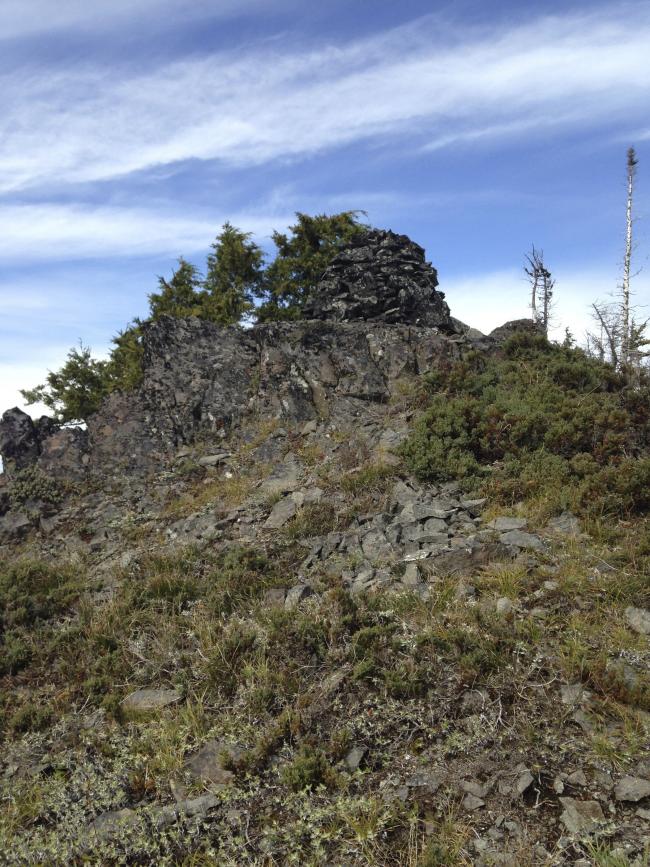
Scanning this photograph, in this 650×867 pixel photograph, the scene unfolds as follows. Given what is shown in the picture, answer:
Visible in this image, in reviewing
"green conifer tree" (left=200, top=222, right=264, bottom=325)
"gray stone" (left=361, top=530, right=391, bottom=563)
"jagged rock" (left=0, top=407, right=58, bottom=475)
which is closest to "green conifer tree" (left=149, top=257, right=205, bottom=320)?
"green conifer tree" (left=200, top=222, right=264, bottom=325)

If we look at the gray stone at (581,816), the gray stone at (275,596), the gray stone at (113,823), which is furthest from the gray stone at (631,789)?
the gray stone at (275,596)

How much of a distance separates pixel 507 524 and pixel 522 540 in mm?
603

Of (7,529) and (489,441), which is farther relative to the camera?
(7,529)

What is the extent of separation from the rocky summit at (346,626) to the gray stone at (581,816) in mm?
15

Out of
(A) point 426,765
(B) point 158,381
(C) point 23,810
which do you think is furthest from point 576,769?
(B) point 158,381

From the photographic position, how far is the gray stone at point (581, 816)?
440 cm

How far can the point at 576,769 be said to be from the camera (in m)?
4.95

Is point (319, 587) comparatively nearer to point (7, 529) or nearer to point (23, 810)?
point (23, 810)

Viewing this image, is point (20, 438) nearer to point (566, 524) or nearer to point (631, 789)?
point (566, 524)

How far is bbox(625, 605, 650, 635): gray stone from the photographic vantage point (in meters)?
6.43

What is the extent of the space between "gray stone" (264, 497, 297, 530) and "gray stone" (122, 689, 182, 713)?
12.4 ft

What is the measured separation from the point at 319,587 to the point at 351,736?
8.35 feet

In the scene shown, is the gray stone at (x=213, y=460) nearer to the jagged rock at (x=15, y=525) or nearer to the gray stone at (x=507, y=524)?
the jagged rock at (x=15, y=525)

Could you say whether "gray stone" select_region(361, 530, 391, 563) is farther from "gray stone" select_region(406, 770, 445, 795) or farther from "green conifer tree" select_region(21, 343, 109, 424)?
"green conifer tree" select_region(21, 343, 109, 424)
